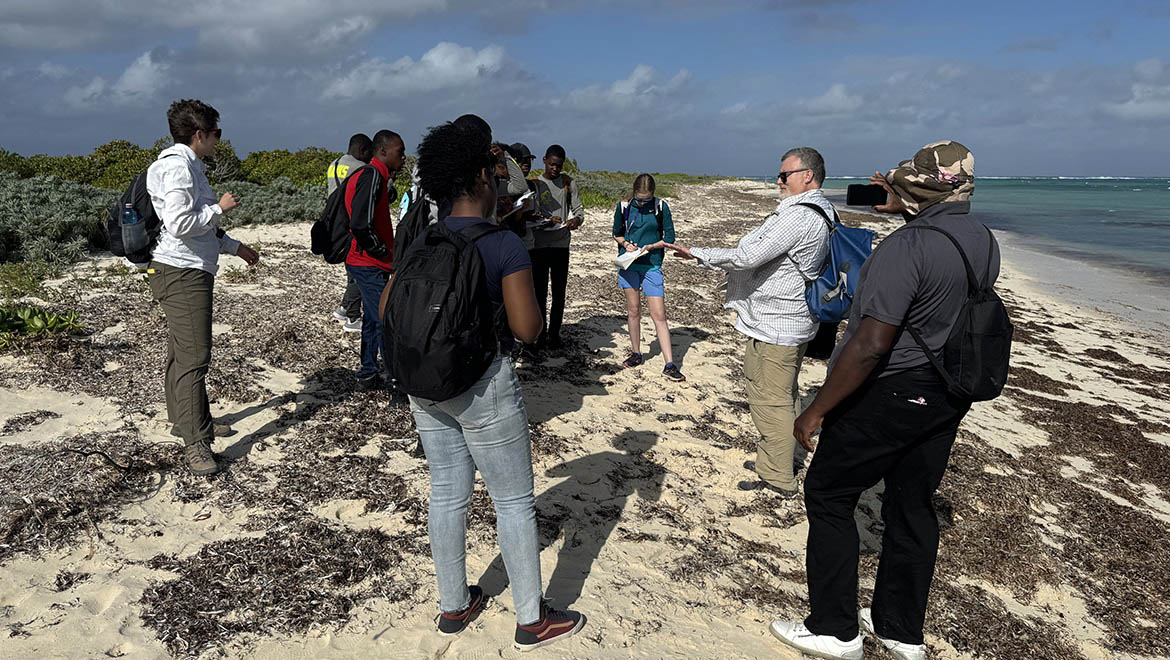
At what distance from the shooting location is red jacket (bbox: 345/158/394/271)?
15.7 feet

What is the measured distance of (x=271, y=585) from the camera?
314 centimetres

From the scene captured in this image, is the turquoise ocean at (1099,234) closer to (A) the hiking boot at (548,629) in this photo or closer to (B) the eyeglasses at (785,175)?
(B) the eyeglasses at (785,175)

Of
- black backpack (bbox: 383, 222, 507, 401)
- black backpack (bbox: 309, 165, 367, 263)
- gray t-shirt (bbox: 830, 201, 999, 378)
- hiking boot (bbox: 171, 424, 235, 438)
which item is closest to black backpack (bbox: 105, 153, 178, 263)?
black backpack (bbox: 309, 165, 367, 263)

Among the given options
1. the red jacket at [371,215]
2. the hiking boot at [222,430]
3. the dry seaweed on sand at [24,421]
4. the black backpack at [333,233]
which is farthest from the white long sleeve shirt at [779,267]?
the dry seaweed on sand at [24,421]

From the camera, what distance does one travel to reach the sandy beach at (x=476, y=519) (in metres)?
2.97

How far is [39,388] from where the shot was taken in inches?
199

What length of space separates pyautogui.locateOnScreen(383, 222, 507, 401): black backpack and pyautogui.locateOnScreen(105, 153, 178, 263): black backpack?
224cm

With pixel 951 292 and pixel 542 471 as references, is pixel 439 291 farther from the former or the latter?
pixel 542 471

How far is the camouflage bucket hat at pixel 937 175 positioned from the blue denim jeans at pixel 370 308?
346 centimetres

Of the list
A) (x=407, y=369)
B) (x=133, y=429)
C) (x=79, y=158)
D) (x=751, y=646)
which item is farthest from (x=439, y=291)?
(x=79, y=158)

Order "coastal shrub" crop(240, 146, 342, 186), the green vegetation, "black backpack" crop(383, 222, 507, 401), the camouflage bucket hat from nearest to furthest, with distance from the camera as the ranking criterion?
"black backpack" crop(383, 222, 507, 401)
the camouflage bucket hat
the green vegetation
"coastal shrub" crop(240, 146, 342, 186)

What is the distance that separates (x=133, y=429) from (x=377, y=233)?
80.4 inches

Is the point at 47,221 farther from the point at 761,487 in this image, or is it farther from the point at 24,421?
the point at 761,487

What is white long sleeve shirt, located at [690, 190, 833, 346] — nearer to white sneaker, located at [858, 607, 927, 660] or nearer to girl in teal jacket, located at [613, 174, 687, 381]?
white sneaker, located at [858, 607, 927, 660]
